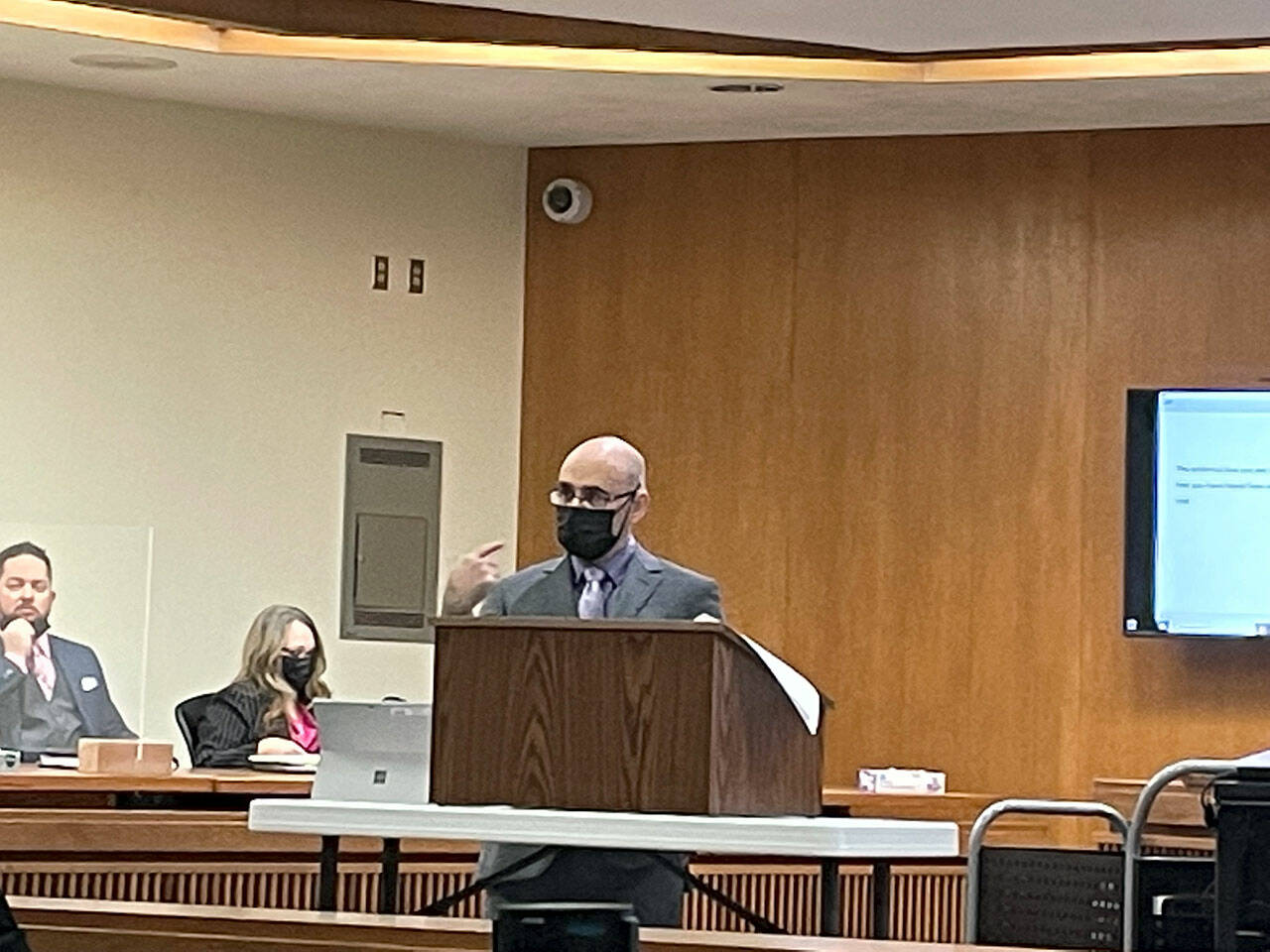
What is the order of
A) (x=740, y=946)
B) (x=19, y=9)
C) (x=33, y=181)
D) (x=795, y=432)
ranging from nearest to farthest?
(x=740, y=946) → (x=19, y=9) → (x=33, y=181) → (x=795, y=432)

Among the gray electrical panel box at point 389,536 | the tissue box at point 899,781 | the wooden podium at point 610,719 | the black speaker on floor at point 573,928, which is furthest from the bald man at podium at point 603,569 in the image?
the gray electrical panel box at point 389,536

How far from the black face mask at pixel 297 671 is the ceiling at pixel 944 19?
2.11 metres

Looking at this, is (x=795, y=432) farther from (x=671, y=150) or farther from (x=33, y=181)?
(x=33, y=181)

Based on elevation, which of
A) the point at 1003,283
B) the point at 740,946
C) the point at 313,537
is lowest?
the point at 740,946

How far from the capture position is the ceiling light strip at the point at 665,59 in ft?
29.0

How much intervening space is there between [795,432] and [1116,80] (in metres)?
1.90

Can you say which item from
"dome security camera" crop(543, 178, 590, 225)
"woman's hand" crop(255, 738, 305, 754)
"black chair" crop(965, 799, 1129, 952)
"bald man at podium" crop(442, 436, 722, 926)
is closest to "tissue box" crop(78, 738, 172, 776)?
"woman's hand" crop(255, 738, 305, 754)

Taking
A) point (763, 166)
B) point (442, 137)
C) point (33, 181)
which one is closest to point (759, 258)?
point (763, 166)

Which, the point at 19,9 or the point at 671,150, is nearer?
the point at 19,9

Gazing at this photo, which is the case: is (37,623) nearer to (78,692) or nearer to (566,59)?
(78,692)

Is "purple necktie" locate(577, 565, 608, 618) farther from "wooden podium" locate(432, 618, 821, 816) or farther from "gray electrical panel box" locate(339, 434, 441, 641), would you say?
"gray electrical panel box" locate(339, 434, 441, 641)

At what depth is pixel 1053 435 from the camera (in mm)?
9914

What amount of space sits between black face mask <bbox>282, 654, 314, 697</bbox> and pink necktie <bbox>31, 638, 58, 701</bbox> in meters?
0.73

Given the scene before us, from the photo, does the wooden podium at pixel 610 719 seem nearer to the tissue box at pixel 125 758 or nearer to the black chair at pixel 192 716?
the tissue box at pixel 125 758
